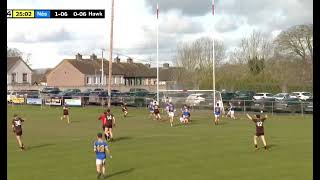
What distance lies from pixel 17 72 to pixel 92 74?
17.0m

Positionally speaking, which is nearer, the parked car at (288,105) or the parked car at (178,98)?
the parked car at (288,105)

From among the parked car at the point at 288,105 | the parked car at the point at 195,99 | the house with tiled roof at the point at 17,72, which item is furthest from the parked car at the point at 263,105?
the house with tiled roof at the point at 17,72

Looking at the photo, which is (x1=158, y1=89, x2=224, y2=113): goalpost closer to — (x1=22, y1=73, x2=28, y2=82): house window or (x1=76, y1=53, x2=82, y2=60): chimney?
(x1=22, y1=73, x2=28, y2=82): house window

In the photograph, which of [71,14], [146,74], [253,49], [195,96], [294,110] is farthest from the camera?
[146,74]

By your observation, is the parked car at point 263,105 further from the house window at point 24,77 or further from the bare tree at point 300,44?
the house window at point 24,77

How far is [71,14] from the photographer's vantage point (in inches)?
853

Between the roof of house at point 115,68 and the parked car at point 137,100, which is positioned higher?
the roof of house at point 115,68

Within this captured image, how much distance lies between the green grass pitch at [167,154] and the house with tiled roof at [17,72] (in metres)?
75.0

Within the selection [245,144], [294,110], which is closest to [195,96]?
[294,110]

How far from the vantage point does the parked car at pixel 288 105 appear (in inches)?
1863
